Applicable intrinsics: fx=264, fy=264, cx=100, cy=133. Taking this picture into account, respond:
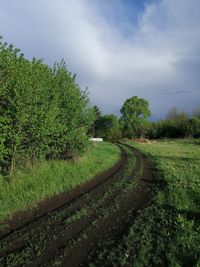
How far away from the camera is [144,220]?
8703 millimetres

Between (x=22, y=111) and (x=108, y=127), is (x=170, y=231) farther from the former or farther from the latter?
(x=108, y=127)

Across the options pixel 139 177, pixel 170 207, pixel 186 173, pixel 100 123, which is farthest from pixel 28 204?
pixel 100 123

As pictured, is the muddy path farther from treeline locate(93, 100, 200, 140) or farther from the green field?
treeline locate(93, 100, 200, 140)

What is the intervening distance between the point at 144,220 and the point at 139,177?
763cm

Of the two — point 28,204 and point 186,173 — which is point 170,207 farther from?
point 186,173

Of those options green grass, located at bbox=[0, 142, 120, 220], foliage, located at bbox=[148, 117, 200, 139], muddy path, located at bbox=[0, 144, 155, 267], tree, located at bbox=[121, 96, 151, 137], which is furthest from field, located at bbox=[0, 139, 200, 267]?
tree, located at bbox=[121, 96, 151, 137]

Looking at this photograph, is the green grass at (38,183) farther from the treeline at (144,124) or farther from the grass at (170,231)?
the treeline at (144,124)

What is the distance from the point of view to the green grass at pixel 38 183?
10.5 m

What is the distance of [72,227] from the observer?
26.7 feet

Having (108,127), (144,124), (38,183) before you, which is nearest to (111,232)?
(38,183)

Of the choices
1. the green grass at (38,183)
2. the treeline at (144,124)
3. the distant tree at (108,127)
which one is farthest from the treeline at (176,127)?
the green grass at (38,183)

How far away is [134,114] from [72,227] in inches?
3373

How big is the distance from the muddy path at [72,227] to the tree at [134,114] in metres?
79.2

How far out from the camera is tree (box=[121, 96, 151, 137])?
91.3 meters
